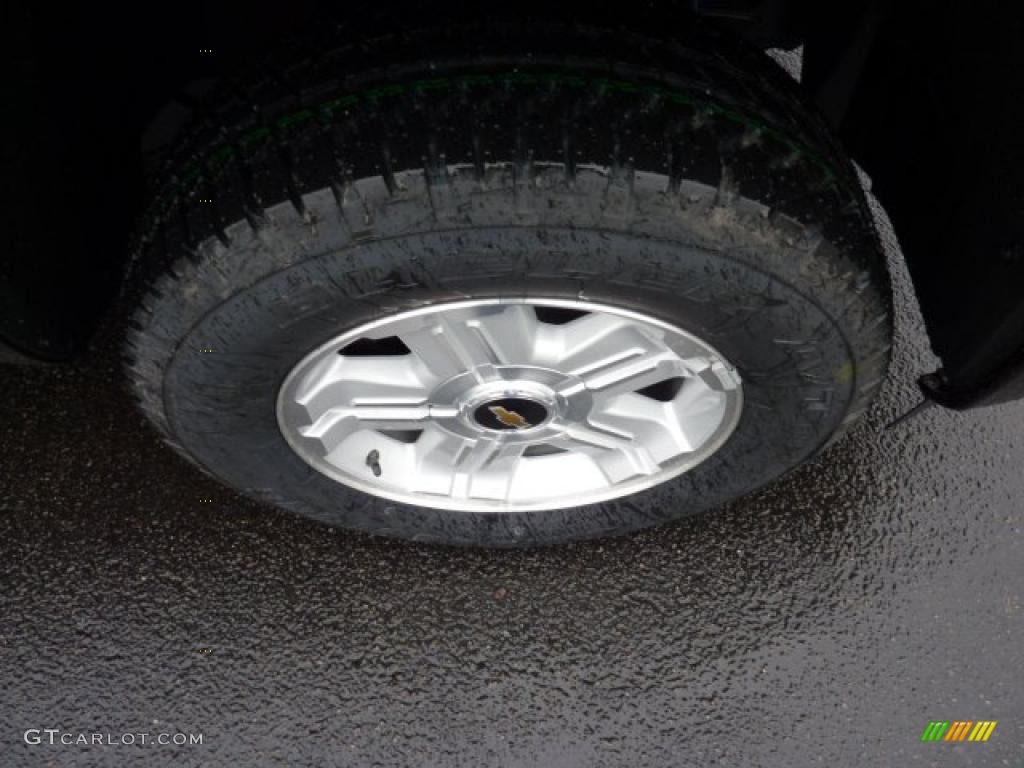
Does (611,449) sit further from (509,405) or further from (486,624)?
(486,624)

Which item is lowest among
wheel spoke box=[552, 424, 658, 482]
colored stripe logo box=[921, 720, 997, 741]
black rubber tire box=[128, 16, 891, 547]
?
colored stripe logo box=[921, 720, 997, 741]

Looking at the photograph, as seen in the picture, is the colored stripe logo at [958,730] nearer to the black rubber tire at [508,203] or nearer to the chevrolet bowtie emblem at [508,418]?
the black rubber tire at [508,203]

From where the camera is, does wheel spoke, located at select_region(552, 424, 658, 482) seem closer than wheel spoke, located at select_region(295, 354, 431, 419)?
No

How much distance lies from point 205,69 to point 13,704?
1.37 metres

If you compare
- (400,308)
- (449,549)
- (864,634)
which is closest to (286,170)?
(400,308)

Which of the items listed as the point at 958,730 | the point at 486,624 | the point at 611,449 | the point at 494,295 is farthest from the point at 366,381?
the point at 958,730

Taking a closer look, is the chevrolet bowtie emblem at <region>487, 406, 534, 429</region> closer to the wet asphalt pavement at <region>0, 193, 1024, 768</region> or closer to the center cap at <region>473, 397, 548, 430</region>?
the center cap at <region>473, 397, 548, 430</region>


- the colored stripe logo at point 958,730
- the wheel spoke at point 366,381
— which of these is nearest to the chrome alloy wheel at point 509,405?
the wheel spoke at point 366,381

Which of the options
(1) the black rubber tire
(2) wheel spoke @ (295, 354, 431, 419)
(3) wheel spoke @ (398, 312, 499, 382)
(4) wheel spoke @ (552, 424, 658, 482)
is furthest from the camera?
(4) wheel spoke @ (552, 424, 658, 482)

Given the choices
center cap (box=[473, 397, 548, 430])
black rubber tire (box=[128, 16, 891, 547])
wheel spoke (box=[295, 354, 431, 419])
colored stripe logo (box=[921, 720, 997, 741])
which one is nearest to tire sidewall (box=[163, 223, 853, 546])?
black rubber tire (box=[128, 16, 891, 547])

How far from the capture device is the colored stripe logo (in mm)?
2096

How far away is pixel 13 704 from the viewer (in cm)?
203

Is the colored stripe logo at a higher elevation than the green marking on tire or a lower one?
lower

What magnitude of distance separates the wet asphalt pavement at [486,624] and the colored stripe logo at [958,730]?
0.02 meters
